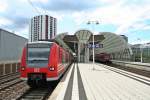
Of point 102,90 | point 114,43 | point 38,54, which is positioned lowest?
point 102,90

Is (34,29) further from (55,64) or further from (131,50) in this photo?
(131,50)

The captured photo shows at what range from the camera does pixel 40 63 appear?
1599 centimetres

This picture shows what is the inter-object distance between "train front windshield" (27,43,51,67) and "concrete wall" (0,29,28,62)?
10.3m

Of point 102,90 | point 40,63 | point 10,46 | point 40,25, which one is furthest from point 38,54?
point 40,25

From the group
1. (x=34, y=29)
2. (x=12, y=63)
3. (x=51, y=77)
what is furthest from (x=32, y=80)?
(x=34, y=29)

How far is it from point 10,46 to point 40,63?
14.8 m

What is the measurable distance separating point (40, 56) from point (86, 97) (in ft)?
21.1

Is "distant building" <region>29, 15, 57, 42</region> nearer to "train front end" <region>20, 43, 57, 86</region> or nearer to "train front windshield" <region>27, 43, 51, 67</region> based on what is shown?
"train front windshield" <region>27, 43, 51, 67</region>

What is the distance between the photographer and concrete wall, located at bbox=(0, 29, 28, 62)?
27.1m

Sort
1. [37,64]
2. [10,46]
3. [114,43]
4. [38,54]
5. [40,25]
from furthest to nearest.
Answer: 1. [114,43]
2. [40,25]
3. [10,46]
4. [38,54]
5. [37,64]

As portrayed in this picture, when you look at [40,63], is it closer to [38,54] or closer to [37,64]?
[37,64]

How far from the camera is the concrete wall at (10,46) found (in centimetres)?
2709

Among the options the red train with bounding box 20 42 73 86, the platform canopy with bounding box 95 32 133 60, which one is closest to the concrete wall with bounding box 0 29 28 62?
the red train with bounding box 20 42 73 86

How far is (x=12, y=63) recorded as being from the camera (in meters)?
31.3
